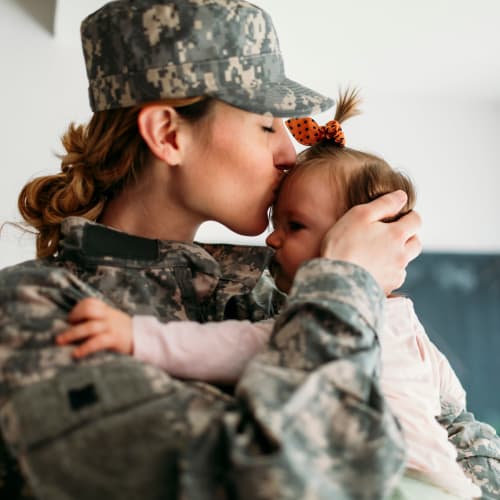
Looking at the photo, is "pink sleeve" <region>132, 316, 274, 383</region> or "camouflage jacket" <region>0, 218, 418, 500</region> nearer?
"camouflage jacket" <region>0, 218, 418, 500</region>

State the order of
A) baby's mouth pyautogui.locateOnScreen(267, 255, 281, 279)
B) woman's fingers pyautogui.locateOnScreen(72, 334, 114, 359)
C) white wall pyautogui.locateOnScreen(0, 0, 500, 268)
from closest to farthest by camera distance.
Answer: woman's fingers pyautogui.locateOnScreen(72, 334, 114, 359) < baby's mouth pyautogui.locateOnScreen(267, 255, 281, 279) < white wall pyautogui.locateOnScreen(0, 0, 500, 268)

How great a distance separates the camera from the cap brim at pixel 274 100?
3.95 feet

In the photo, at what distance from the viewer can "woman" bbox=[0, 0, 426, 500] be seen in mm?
790

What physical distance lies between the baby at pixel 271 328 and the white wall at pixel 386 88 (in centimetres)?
153

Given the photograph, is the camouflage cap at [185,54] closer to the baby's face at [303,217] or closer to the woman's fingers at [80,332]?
the baby's face at [303,217]

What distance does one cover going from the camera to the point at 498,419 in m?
3.63

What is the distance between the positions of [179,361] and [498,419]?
3089 mm

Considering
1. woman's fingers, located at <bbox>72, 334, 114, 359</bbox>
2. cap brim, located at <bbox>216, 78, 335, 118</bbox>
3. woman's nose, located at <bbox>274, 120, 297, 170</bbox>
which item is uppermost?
cap brim, located at <bbox>216, 78, 335, 118</bbox>

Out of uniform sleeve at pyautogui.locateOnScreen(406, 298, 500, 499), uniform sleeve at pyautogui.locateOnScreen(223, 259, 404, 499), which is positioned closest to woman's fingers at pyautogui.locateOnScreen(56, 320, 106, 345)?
uniform sleeve at pyautogui.locateOnScreen(223, 259, 404, 499)

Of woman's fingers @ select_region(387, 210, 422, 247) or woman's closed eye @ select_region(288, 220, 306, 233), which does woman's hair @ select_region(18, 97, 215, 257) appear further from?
woman's fingers @ select_region(387, 210, 422, 247)

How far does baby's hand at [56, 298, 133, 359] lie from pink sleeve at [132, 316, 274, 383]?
0.02 meters

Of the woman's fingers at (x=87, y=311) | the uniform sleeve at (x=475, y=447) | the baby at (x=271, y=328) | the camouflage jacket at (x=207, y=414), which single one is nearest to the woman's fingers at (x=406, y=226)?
the baby at (x=271, y=328)

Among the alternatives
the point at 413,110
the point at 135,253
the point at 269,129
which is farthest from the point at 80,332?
the point at 413,110

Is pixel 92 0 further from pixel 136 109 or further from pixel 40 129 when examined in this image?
pixel 136 109
